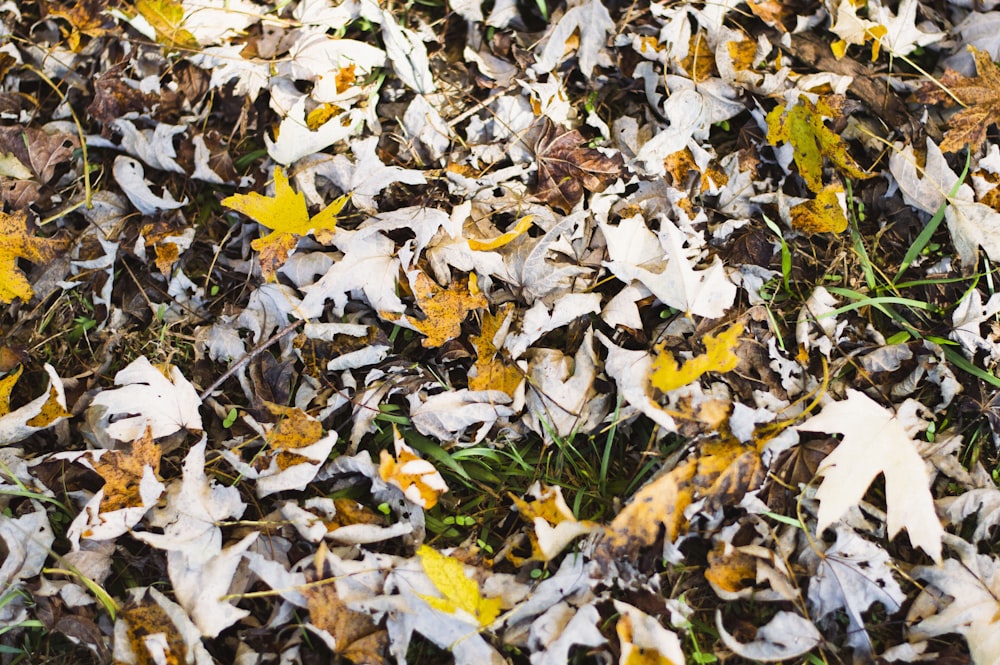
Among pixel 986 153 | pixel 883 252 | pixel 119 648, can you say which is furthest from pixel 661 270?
pixel 119 648

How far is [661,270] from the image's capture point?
1.81 metres

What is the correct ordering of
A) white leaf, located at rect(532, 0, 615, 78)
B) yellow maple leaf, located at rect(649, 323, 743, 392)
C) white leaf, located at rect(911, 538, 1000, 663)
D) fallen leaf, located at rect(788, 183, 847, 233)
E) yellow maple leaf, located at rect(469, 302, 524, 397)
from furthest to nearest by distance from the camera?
white leaf, located at rect(532, 0, 615, 78) < fallen leaf, located at rect(788, 183, 847, 233) < yellow maple leaf, located at rect(469, 302, 524, 397) < yellow maple leaf, located at rect(649, 323, 743, 392) < white leaf, located at rect(911, 538, 1000, 663)

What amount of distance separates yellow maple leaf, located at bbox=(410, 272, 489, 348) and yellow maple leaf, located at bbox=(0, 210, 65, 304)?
1.15m

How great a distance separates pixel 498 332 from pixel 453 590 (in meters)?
0.66

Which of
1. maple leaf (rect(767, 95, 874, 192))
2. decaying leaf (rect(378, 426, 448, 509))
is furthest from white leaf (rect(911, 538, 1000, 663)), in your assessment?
decaying leaf (rect(378, 426, 448, 509))

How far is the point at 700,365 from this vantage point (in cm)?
169

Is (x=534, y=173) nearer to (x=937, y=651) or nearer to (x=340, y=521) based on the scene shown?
(x=340, y=521)

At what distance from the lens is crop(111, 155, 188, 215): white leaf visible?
1.98 meters

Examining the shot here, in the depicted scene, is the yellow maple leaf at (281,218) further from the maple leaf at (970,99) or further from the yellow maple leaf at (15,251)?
the maple leaf at (970,99)

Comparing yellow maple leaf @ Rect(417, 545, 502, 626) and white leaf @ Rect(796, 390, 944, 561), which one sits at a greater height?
white leaf @ Rect(796, 390, 944, 561)

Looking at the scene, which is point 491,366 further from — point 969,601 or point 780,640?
point 969,601

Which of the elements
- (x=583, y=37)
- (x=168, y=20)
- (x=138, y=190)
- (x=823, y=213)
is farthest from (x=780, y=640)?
(x=168, y=20)

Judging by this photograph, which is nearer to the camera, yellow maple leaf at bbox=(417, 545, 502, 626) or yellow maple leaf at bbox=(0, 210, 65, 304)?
yellow maple leaf at bbox=(417, 545, 502, 626)

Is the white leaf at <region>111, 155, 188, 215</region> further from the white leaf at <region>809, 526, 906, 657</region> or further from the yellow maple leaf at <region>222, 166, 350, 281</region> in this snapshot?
the white leaf at <region>809, 526, 906, 657</region>
